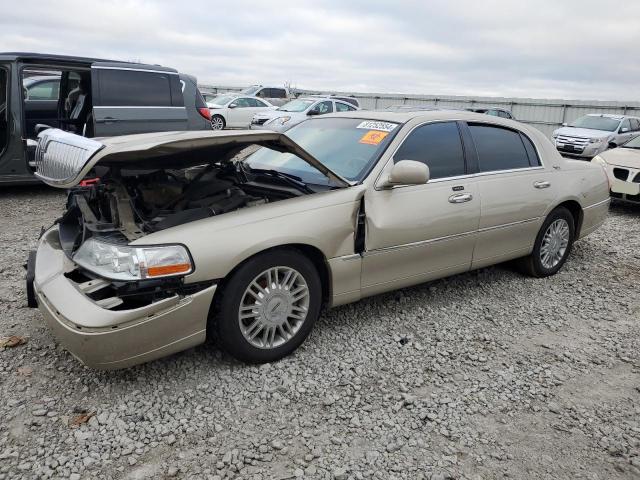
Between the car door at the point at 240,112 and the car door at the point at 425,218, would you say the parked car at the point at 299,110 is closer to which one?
the car door at the point at 240,112

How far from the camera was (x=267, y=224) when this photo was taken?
3.11 m

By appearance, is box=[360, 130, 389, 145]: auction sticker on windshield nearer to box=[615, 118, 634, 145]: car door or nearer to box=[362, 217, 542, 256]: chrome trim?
box=[362, 217, 542, 256]: chrome trim

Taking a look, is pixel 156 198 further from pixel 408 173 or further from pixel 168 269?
pixel 408 173

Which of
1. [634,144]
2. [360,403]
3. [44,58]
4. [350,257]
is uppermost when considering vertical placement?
[44,58]

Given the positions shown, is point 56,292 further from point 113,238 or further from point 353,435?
point 353,435

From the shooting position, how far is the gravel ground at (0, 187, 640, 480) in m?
2.50

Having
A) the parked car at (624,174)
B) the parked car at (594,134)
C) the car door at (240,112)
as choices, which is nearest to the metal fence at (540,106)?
the car door at (240,112)

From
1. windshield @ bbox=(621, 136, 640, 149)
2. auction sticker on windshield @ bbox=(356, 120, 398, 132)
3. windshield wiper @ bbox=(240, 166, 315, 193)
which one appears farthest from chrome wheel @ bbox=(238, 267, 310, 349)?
windshield @ bbox=(621, 136, 640, 149)

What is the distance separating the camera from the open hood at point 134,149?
2.80m

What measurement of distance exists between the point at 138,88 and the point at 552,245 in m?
5.70

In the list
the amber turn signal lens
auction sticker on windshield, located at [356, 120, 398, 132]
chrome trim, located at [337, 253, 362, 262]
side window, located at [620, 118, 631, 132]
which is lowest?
chrome trim, located at [337, 253, 362, 262]

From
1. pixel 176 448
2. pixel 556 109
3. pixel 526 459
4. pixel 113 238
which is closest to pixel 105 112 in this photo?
pixel 113 238

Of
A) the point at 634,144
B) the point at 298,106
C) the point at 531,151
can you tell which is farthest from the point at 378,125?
the point at 298,106

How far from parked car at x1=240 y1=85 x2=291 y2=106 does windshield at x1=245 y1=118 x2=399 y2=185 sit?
21111 millimetres
